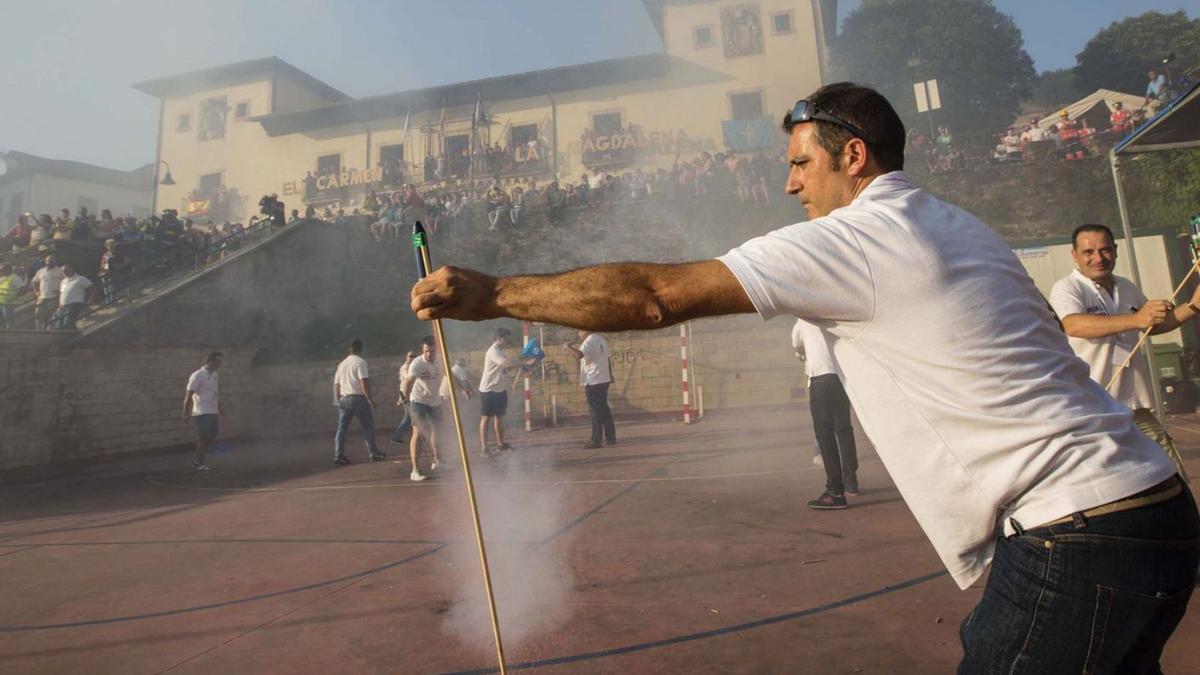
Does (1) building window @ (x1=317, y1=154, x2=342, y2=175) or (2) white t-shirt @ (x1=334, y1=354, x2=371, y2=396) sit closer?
(2) white t-shirt @ (x1=334, y1=354, x2=371, y2=396)

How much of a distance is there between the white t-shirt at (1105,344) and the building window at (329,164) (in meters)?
28.2

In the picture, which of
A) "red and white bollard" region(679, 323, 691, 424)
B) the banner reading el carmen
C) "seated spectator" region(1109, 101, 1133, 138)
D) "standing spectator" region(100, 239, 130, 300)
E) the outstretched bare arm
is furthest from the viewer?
the banner reading el carmen

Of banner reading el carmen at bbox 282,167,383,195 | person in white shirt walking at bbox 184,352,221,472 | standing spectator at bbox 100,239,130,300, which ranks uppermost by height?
banner reading el carmen at bbox 282,167,383,195

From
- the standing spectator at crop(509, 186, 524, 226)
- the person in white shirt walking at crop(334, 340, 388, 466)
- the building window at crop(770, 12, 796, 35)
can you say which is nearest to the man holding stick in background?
the person in white shirt walking at crop(334, 340, 388, 466)

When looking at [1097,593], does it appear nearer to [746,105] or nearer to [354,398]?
[354,398]

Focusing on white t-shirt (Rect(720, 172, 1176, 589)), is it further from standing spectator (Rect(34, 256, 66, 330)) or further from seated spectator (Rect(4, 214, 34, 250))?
seated spectator (Rect(4, 214, 34, 250))

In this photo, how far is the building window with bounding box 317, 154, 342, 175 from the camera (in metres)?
27.3

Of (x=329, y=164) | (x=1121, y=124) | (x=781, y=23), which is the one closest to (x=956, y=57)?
(x=781, y=23)

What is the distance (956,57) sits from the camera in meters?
34.1

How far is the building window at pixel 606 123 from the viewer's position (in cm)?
2505

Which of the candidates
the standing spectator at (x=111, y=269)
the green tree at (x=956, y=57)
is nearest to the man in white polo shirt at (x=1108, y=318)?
the standing spectator at (x=111, y=269)

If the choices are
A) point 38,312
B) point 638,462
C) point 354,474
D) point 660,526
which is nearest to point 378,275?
point 38,312

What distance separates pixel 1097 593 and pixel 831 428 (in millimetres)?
3878

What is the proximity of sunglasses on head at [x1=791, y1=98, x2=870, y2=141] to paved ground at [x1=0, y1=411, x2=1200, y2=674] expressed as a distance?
1839 mm
